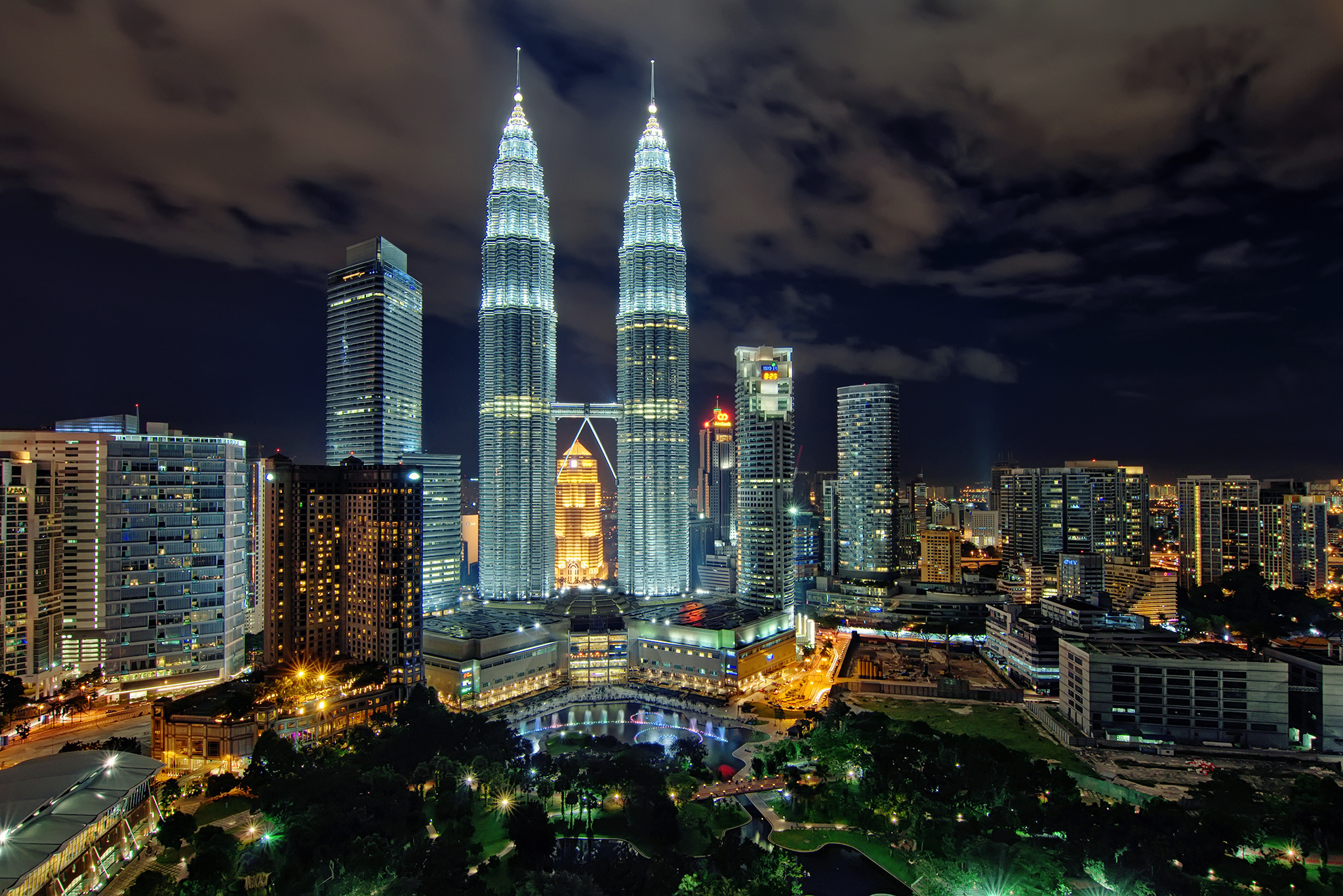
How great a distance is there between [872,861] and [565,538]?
55825mm

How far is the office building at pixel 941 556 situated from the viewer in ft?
249

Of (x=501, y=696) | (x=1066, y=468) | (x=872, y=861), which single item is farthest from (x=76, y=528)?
(x=1066, y=468)

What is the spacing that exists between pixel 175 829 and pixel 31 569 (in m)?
23.0

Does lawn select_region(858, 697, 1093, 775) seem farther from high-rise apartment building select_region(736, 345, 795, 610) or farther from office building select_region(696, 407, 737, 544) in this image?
office building select_region(696, 407, 737, 544)

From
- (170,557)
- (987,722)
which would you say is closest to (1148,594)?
(987,722)

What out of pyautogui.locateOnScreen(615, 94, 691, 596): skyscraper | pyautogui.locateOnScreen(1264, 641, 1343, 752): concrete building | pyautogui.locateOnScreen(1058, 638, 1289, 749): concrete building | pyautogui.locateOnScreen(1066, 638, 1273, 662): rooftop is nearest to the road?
pyautogui.locateOnScreen(615, 94, 691, 596): skyscraper

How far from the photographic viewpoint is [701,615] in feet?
172

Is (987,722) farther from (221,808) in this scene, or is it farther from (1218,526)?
(1218,526)

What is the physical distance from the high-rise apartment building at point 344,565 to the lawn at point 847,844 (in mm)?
23821

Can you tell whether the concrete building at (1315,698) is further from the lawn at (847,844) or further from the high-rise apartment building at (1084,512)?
the high-rise apartment building at (1084,512)

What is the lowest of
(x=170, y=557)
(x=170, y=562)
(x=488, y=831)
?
(x=488, y=831)

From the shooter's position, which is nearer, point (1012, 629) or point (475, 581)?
point (1012, 629)

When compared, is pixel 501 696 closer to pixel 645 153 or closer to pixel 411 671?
pixel 411 671

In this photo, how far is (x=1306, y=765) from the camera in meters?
32.9
